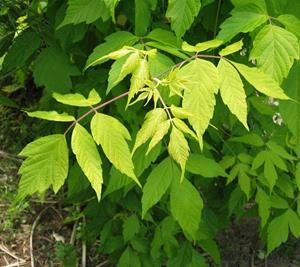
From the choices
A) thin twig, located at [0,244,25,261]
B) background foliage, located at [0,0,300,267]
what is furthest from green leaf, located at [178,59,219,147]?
thin twig, located at [0,244,25,261]

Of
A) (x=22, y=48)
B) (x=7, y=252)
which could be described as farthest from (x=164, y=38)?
(x=7, y=252)

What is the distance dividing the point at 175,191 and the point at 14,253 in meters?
1.53

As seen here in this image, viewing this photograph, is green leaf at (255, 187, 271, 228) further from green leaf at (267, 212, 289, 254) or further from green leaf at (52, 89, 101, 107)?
green leaf at (52, 89, 101, 107)

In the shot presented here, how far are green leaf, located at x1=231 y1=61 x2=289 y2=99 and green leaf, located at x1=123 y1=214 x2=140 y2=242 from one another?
1.22m

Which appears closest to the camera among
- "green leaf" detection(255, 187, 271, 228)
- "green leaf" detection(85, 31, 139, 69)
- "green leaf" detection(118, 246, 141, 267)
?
"green leaf" detection(85, 31, 139, 69)

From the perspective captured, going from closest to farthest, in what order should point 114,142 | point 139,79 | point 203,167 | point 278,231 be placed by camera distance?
point 139,79
point 114,142
point 203,167
point 278,231

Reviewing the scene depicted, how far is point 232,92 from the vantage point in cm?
102

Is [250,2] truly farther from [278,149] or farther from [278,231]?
[278,231]

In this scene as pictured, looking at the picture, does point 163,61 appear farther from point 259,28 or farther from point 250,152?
point 250,152

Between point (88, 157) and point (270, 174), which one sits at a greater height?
point (88, 157)

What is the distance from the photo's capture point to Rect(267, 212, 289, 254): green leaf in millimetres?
2113

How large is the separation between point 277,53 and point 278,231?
1185mm

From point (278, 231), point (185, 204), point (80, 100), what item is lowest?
point (278, 231)

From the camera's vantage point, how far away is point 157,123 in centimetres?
95
